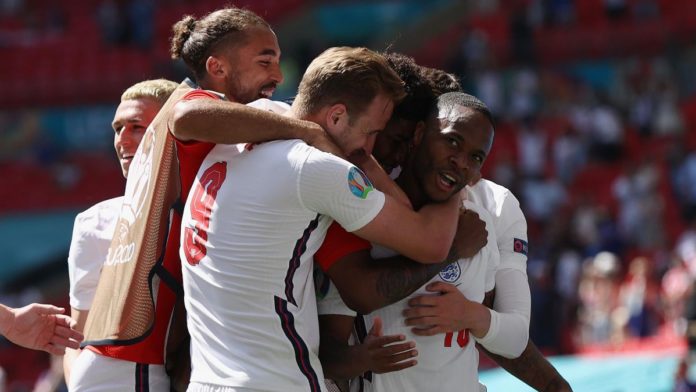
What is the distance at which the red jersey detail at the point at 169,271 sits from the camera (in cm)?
395

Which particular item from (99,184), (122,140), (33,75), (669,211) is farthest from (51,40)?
(122,140)

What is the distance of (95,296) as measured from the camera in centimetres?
424

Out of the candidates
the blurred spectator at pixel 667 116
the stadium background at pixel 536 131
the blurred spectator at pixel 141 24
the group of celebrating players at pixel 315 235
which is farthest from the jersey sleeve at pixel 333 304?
the blurred spectator at pixel 141 24

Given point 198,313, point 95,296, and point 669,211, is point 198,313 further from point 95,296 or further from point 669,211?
point 669,211

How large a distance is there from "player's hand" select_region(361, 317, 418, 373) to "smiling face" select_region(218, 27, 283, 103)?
96 centimetres

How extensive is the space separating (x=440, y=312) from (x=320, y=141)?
0.68 metres

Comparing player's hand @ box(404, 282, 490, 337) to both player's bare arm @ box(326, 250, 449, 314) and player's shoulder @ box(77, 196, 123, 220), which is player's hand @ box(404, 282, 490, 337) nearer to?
player's bare arm @ box(326, 250, 449, 314)

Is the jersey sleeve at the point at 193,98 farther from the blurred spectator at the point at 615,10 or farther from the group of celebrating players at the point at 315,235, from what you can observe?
the blurred spectator at the point at 615,10

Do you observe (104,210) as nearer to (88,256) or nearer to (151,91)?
(88,256)

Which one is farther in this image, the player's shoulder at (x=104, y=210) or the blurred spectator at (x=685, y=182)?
the blurred spectator at (x=685, y=182)

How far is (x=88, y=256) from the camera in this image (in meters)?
4.54

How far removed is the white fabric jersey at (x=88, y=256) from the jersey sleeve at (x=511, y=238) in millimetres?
1345

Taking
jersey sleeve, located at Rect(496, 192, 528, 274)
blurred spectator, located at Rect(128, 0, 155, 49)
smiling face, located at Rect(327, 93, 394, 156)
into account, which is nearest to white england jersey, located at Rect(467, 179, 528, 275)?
jersey sleeve, located at Rect(496, 192, 528, 274)

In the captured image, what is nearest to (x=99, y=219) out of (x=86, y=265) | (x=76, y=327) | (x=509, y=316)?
(x=86, y=265)
